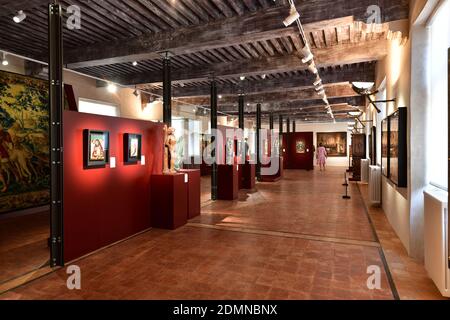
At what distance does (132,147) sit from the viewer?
16.5 ft

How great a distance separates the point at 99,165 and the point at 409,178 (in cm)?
444

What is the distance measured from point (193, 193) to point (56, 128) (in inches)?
129

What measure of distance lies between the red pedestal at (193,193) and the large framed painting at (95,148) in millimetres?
2064

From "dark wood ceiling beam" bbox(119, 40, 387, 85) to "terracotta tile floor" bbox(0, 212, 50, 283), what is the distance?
508cm

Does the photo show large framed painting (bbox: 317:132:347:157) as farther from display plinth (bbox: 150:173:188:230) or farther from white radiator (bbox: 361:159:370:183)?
display plinth (bbox: 150:173:188:230)

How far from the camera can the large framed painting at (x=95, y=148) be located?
4.15m

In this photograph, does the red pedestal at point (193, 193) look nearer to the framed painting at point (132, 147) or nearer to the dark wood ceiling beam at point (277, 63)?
the framed painting at point (132, 147)

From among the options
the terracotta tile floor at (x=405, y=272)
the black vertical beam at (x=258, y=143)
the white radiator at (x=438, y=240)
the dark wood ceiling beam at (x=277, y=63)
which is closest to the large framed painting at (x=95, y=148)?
the terracotta tile floor at (x=405, y=272)

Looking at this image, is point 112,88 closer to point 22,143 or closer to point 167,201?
point 22,143

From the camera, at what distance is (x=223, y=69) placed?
8.12m

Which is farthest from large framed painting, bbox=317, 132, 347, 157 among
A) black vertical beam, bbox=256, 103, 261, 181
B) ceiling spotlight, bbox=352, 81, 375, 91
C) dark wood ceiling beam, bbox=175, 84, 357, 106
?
ceiling spotlight, bbox=352, 81, 375, 91

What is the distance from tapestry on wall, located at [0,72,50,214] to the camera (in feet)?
20.3

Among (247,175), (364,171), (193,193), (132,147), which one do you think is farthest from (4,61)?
(364,171)
